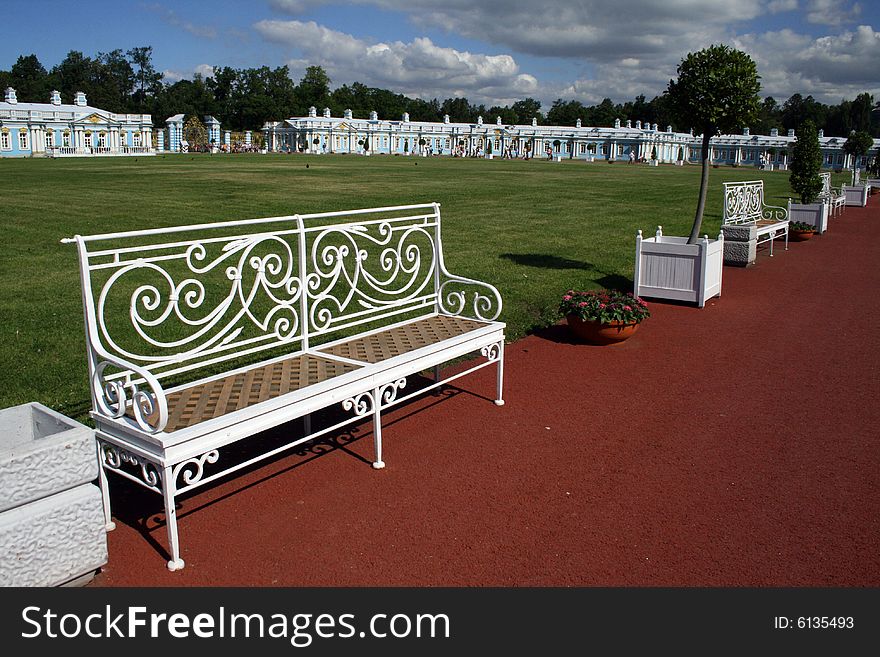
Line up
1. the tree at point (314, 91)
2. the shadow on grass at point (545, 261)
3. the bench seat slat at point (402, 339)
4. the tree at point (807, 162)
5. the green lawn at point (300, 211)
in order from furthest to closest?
1. the tree at point (314, 91)
2. the tree at point (807, 162)
3. the shadow on grass at point (545, 261)
4. the green lawn at point (300, 211)
5. the bench seat slat at point (402, 339)

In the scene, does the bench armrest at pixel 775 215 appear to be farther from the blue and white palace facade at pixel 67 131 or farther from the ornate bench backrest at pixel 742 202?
the blue and white palace facade at pixel 67 131

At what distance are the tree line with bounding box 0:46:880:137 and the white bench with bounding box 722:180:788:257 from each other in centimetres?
10454

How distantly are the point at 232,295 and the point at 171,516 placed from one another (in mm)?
1479

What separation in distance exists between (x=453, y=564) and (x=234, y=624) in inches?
40.2

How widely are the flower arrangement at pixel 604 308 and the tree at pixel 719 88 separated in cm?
346

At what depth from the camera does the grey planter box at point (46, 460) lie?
10.2ft

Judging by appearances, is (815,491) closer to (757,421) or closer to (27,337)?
(757,421)

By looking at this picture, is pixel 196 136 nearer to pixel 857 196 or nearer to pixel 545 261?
pixel 857 196

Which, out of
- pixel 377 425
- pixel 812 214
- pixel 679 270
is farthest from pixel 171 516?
pixel 812 214

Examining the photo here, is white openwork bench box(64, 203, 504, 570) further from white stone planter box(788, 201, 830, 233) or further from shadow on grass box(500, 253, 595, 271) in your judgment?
white stone planter box(788, 201, 830, 233)

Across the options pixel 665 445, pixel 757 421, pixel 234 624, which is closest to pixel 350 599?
pixel 234 624

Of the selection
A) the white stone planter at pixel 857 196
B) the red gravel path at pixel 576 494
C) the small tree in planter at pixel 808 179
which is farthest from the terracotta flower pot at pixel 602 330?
the white stone planter at pixel 857 196

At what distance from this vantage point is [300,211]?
69.2 feet

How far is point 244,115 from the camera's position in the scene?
122m
